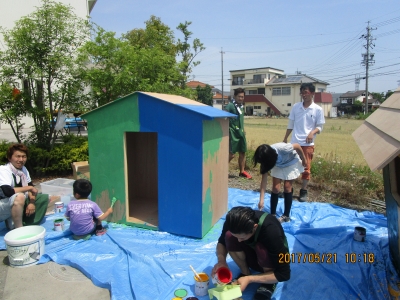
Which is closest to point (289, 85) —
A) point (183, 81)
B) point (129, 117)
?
point (183, 81)

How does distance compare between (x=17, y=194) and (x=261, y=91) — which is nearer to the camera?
(x=17, y=194)

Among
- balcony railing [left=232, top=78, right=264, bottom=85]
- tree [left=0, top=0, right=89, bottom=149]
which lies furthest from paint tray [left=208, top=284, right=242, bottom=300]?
balcony railing [left=232, top=78, right=264, bottom=85]

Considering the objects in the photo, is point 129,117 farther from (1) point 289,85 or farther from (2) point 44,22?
(1) point 289,85

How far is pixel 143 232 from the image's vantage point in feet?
12.6

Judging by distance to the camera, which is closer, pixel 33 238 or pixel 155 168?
pixel 33 238

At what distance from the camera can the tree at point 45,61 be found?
19.8 ft

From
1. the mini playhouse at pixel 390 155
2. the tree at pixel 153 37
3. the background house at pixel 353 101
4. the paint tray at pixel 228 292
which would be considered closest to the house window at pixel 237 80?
the background house at pixel 353 101

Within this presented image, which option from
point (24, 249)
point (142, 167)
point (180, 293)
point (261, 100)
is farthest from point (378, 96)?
point (24, 249)

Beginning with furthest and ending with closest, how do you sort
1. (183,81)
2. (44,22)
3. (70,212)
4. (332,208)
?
(183,81), (44,22), (332,208), (70,212)

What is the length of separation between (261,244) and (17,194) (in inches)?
121

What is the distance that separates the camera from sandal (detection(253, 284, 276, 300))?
242cm

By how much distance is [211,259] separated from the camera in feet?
10.4

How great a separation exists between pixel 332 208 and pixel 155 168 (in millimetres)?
3116

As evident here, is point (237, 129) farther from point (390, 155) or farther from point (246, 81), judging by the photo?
point (246, 81)
